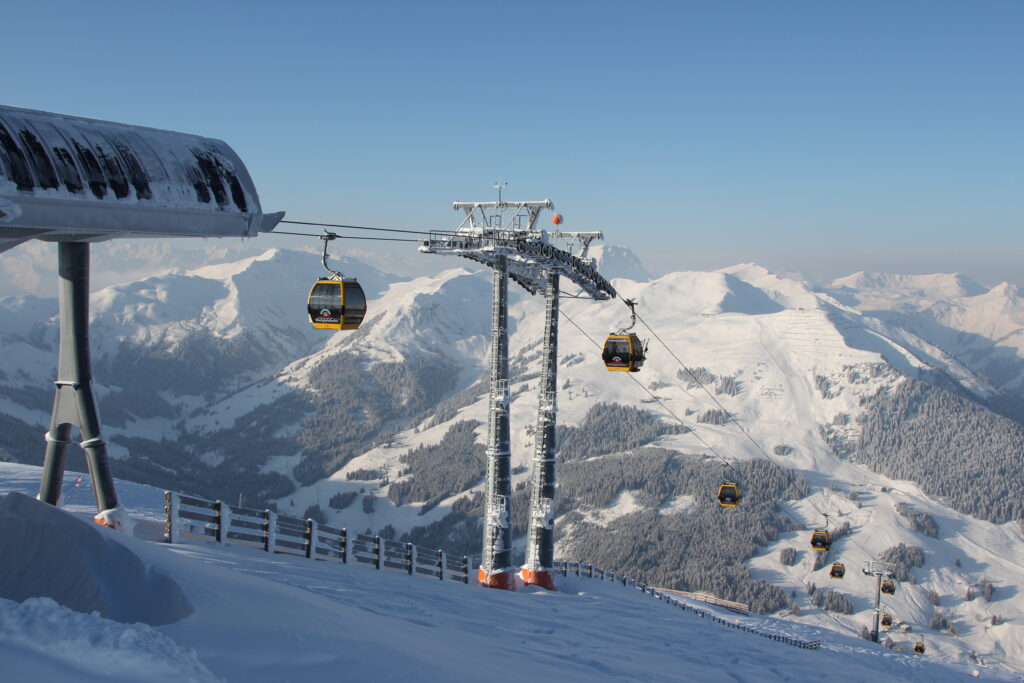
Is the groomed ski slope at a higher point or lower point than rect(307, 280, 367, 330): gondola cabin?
lower

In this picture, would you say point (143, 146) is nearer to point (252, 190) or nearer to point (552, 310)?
point (252, 190)

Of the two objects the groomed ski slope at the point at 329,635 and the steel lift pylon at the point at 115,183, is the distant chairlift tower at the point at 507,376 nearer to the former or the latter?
the groomed ski slope at the point at 329,635

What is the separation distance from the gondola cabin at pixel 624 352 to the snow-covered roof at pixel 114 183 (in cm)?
1726

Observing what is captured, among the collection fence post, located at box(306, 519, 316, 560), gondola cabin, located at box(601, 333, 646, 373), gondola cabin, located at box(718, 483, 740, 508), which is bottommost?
gondola cabin, located at box(718, 483, 740, 508)

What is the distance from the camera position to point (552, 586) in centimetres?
2439

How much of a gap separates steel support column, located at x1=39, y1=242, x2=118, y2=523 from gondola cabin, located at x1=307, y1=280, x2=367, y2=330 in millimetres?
3956

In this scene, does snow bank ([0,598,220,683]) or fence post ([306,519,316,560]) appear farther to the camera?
fence post ([306,519,316,560])

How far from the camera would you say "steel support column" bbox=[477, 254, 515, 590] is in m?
22.2

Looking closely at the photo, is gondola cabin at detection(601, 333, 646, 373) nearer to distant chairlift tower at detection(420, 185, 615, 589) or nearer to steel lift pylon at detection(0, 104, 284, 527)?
distant chairlift tower at detection(420, 185, 615, 589)

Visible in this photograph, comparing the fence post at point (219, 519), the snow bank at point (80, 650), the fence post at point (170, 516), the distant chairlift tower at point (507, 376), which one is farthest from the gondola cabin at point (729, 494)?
the snow bank at point (80, 650)

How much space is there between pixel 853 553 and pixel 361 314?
540ft

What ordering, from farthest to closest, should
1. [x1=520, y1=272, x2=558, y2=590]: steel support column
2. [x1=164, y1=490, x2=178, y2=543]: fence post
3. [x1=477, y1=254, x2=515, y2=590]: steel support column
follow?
[x1=520, y1=272, x2=558, y2=590]: steel support column, [x1=477, y1=254, x2=515, y2=590]: steel support column, [x1=164, y1=490, x2=178, y2=543]: fence post

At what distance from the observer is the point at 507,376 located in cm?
2238

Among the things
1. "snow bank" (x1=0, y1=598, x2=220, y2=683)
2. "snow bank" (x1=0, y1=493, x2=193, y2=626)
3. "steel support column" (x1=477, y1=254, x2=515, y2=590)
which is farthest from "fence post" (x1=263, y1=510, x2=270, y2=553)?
"snow bank" (x1=0, y1=598, x2=220, y2=683)
